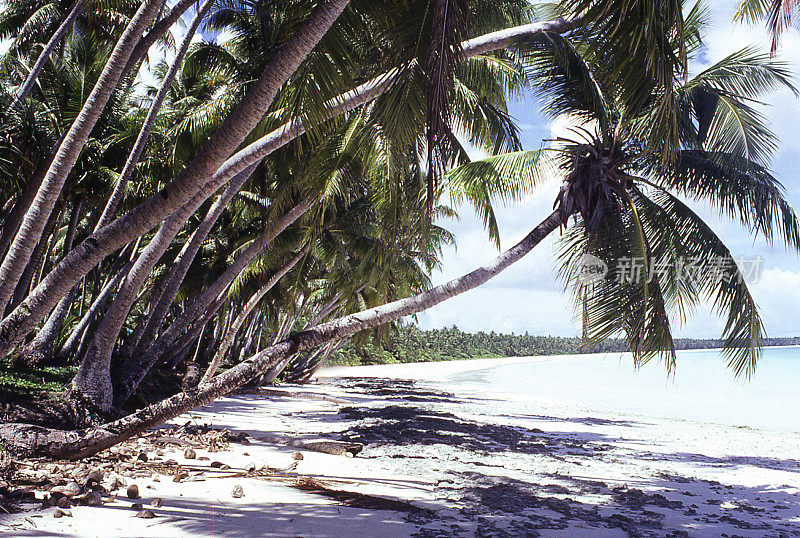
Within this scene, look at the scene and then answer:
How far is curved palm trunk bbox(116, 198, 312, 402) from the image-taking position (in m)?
8.75

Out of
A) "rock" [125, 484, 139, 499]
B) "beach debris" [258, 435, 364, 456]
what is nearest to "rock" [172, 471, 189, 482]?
"rock" [125, 484, 139, 499]

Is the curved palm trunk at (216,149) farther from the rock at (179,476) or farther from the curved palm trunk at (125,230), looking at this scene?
the rock at (179,476)

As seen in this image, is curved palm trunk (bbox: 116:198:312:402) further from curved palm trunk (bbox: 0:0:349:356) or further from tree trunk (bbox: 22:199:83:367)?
curved palm trunk (bbox: 0:0:349:356)

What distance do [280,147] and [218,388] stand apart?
2.97 metres

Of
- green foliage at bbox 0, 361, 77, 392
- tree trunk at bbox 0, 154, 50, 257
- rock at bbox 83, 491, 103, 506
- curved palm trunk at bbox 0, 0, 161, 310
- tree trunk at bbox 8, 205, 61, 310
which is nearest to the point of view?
rock at bbox 83, 491, 103, 506

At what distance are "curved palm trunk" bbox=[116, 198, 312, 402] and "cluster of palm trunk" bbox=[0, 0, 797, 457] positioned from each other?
4 centimetres

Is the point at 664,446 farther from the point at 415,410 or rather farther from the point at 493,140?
the point at 493,140

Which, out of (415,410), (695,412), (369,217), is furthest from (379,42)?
(695,412)

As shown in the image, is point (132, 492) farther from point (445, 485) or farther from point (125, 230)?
point (445, 485)

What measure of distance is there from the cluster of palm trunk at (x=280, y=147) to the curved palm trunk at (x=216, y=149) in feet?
0.04

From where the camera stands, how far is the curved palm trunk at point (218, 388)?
449cm

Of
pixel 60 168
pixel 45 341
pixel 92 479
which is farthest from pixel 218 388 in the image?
A: pixel 45 341

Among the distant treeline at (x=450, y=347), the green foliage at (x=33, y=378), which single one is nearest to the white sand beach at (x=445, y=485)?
the green foliage at (x=33, y=378)

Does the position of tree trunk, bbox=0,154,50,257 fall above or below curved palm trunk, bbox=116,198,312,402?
above
